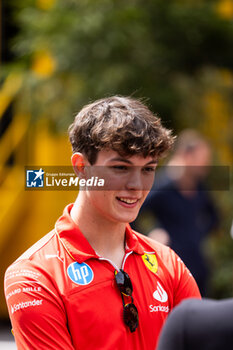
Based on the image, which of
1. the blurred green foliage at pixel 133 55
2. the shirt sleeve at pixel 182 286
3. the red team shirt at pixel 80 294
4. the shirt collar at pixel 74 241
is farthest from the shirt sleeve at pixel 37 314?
the blurred green foliage at pixel 133 55

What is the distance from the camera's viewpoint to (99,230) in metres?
2.27

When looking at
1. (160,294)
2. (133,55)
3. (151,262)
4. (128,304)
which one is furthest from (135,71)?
(128,304)

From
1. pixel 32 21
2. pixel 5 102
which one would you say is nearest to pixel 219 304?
pixel 32 21

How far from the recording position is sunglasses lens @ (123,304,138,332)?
2.11 meters

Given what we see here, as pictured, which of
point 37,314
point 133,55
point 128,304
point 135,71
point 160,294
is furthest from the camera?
point 133,55

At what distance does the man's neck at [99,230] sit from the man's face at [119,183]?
0.07m

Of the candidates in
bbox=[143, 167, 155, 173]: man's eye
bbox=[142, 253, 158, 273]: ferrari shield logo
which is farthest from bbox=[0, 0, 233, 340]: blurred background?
bbox=[143, 167, 155, 173]: man's eye

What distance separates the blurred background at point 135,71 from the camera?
22.1 feet

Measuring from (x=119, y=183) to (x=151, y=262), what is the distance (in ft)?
1.21

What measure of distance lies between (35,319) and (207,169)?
4.08m

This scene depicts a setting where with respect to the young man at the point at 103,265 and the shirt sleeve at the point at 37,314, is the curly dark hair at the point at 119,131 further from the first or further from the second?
the shirt sleeve at the point at 37,314

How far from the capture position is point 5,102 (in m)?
8.12

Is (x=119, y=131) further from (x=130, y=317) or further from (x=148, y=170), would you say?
(x=130, y=317)

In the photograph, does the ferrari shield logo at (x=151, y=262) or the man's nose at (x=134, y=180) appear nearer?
the man's nose at (x=134, y=180)
